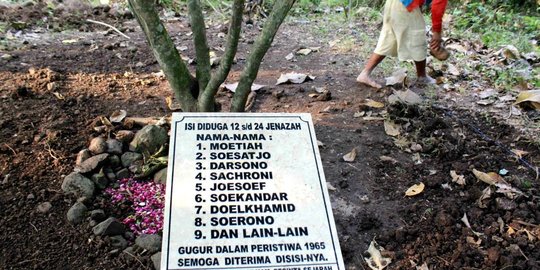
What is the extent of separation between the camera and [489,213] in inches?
107

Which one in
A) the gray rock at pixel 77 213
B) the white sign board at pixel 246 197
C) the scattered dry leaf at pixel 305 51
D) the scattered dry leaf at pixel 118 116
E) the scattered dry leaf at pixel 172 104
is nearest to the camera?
the white sign board at pixel 246 197

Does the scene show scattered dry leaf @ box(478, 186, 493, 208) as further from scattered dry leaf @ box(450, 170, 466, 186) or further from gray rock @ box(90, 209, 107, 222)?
gray rock @ box(90, 209, 107, 222)

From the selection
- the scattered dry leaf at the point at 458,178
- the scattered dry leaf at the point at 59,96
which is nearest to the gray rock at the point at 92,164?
the scattered dry leaf at the point at 59,96

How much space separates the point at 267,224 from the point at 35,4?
575 cm

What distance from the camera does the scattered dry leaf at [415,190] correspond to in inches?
114

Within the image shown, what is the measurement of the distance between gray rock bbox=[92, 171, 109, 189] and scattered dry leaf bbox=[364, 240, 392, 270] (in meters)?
1.59

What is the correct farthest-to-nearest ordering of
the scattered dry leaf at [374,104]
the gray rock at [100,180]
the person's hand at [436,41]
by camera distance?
the person's hand at [436,41]
the scattered dry leaf at [374,104]
the gray rock at [100,180]

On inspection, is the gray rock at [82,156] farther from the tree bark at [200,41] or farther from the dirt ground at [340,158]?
the tree bark at [200,41]

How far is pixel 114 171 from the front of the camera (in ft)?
9.82

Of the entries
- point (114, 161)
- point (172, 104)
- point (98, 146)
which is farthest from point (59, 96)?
point (114, 161)

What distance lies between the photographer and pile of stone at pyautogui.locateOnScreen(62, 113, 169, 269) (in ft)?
8.07

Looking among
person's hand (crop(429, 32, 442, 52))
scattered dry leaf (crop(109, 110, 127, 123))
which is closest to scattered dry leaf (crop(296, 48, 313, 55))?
person's hand (crop(429, 32, 442, 52))

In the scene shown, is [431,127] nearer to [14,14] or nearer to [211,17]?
[211,17]

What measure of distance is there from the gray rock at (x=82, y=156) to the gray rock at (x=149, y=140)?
268mm
